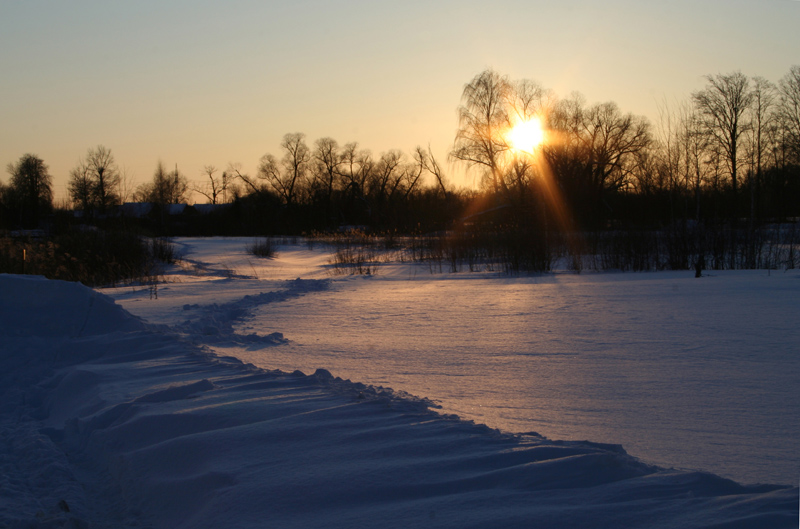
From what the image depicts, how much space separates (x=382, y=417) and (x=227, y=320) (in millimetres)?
4416

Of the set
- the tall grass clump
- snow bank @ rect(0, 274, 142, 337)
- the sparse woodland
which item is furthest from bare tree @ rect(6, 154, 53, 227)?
snow bank @ rect(0, 274, 142, 337)

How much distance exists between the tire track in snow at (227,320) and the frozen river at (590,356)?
18 centimetres

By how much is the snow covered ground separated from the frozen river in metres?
0.03

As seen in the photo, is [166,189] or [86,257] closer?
[86,257]

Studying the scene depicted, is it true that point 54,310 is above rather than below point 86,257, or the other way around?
below

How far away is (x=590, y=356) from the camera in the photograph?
4.38 meters

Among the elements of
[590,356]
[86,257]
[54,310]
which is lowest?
[590,356]

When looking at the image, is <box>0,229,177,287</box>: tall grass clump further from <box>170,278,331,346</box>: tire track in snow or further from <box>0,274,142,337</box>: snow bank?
<box>0,274,142,337</box>: snow bank

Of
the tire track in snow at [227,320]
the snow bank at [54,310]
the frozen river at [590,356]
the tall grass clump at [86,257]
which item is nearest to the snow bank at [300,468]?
the frozen river at [590,356]

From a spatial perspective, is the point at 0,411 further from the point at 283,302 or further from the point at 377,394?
the point at 283,302

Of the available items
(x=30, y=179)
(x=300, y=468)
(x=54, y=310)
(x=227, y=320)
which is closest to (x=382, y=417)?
(x=300, y=468)

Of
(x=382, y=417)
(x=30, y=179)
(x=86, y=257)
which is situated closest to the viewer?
(x=382, y=417)

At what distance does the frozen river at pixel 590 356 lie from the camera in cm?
265

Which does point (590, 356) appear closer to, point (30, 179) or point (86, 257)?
point (86, 257)
